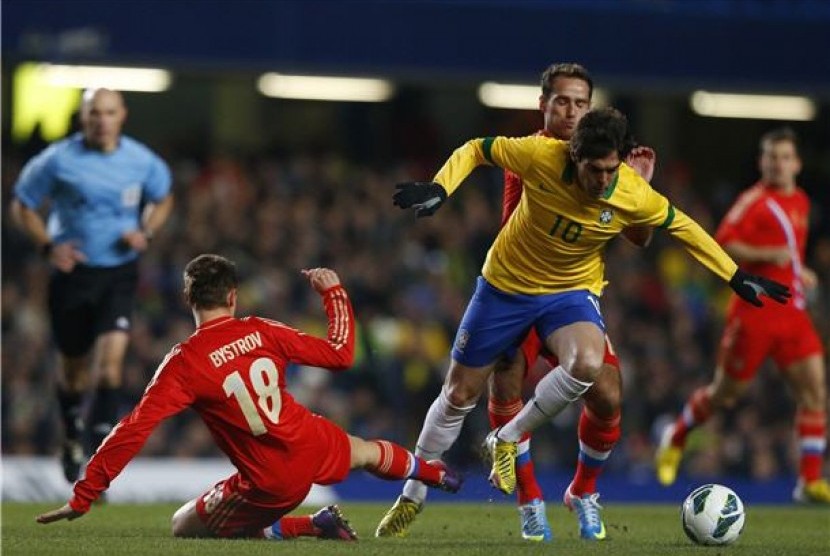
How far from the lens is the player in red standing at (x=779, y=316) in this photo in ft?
39.3

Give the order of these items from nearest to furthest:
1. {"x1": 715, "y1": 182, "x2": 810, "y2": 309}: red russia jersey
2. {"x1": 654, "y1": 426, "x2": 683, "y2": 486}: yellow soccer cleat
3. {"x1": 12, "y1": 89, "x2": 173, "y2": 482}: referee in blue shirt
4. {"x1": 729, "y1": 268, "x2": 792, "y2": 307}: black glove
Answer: {"x1": 729, "y1": 268, "x2": 792, "y2": 307}: black glove, {"x1": 12, "y1": 89, "x2": 173, "y2": 482}: referee in blue shirt, {"x1": 715, "y1": 182, "x2": 810, "y2": 309}: red russia jersey, {"x1": 654, "y1": 426, "x2": 683, "y2": 486}: yellow soccer cleat

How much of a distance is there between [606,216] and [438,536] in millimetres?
1891

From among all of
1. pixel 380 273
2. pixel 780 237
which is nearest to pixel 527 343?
pixel 780 237

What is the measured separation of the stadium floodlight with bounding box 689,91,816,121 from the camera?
20.3 m

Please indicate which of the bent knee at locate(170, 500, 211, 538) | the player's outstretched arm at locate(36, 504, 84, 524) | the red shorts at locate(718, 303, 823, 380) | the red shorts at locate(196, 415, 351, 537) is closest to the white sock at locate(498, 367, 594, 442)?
the red shorts at locate(196, 415, 351, 537)

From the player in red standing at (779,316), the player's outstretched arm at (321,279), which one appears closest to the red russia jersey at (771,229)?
the player in red standing at (779,316)

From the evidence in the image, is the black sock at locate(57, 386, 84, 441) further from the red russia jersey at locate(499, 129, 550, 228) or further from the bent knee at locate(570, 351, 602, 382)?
the bent knee at locate(570, 351, 602, 382)

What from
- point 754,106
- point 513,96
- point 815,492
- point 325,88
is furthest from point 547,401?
point 754,106

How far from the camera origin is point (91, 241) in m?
11.2

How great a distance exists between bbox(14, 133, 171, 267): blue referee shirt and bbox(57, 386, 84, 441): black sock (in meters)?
0.88

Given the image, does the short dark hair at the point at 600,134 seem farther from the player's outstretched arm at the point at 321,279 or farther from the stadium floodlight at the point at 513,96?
the stadium floodlight at the point at 513,96

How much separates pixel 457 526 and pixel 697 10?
1026 centimetres

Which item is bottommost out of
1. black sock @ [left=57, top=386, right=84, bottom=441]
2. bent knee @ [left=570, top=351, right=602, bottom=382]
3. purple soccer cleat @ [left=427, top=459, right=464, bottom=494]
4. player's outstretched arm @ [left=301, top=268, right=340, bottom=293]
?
black sock @ [left=57, top=386, right=84, bottom=441]

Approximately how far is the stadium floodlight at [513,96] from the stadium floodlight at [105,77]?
3.68 m
